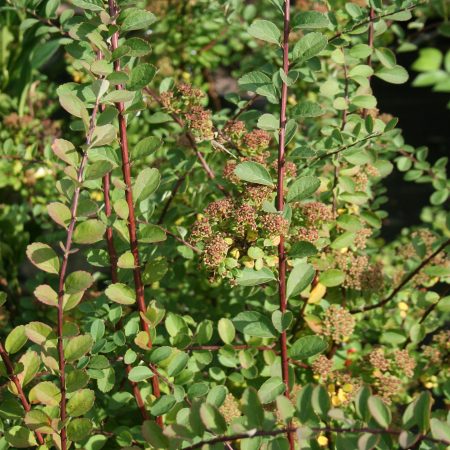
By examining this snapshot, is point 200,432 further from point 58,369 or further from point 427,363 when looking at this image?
point 427,363

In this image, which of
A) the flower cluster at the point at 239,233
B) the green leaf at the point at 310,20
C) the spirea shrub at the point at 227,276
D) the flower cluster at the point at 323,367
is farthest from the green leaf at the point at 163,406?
the green leaf at the point at 310,20

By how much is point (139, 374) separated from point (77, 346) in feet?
0.57

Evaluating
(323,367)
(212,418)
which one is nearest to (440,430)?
(212,418)

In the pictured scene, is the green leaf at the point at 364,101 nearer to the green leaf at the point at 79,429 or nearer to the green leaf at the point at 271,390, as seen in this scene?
the green leaf at the point at 271,390

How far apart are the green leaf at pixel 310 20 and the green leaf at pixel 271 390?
59 centimetres

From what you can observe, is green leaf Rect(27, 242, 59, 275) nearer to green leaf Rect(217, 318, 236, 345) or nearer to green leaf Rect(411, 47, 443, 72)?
green leaf Rect(217, 318, 236, 345)

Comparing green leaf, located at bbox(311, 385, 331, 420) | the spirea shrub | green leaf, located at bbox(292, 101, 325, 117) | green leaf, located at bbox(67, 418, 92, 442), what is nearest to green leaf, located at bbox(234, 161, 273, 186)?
the spirea shrub

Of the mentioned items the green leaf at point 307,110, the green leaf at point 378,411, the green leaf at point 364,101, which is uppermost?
the green leaf at point 307,110

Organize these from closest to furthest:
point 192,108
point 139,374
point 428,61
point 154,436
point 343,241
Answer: point 428,61 < point 154,436 < point 139,374 < point 192,108 < point 343,241

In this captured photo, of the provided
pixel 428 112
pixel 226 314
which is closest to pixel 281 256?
pixel 226 314

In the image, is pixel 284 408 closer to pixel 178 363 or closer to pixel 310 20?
pixel 178 363

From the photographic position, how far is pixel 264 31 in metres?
1.05

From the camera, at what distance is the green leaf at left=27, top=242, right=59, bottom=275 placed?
91 centimetres

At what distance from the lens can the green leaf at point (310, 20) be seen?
3.42 feet
